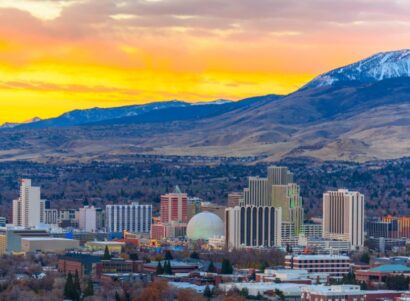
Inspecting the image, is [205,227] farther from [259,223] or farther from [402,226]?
[402,226]

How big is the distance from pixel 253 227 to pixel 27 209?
23.7 meters

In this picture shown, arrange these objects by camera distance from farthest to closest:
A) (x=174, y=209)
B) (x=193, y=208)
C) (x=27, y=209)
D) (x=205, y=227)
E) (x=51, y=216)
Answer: (x=51, y=216)
(x=193, y=208)
(x=27, y=209)
(x=174, y=209)
(x=205, y=227)

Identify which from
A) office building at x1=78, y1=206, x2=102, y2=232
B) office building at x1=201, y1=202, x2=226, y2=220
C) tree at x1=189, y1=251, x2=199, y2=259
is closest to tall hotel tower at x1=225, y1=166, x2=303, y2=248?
office building at x1=201, y1=202, x2=226, y2=220

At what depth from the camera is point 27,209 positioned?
135375 mm

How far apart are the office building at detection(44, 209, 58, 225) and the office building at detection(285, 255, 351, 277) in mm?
45739

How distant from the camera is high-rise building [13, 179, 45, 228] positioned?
13388 centimetres

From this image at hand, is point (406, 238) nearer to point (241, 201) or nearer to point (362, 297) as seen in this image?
point (241, 201)

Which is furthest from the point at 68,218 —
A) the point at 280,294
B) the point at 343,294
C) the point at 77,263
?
the point at 343,294

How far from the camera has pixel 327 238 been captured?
121 m

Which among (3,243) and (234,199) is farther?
(234,199)

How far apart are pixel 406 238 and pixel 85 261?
38439mm

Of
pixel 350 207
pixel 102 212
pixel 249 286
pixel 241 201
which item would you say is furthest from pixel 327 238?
pixel 249 286

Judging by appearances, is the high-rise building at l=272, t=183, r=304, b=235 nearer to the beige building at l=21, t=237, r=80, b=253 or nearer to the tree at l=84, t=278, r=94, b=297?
the beige building at l=21, t=237, r=80, b=253

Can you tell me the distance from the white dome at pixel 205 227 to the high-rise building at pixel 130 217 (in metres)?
12.0
